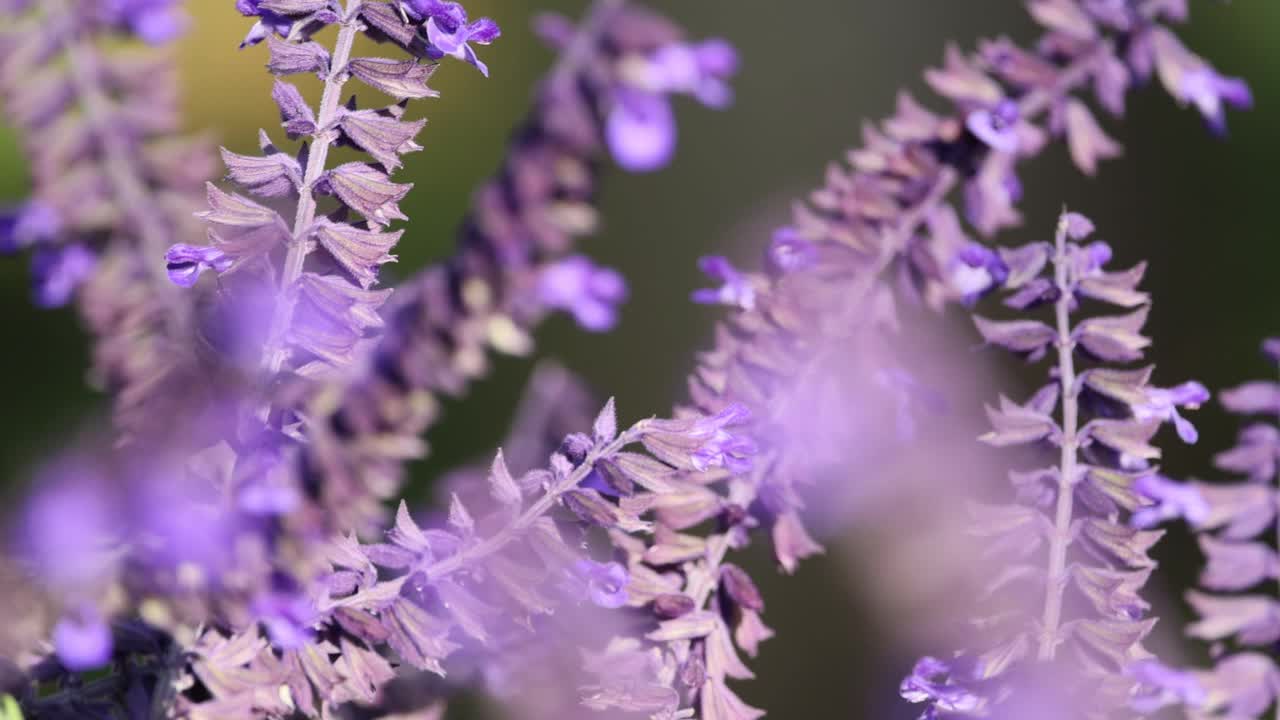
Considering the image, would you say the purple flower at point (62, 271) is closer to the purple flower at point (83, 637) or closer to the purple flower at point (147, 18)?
the purple flower at point (147, 18)

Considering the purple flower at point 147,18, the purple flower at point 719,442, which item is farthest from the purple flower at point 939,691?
the purple flower at point 147,18

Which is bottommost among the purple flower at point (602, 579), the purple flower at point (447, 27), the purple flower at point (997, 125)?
the purple flower at point (602, 579)

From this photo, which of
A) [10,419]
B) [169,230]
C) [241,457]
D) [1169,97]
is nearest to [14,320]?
[10,419]

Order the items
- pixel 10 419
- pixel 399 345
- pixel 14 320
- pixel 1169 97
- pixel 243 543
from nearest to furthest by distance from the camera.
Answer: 1. pixel 243 543
2. pixel 399 345
3. pixel 10 419
4. pixel 14 320
5. pixel 1169 97

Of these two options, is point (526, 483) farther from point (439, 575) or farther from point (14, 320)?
point (14, 320)

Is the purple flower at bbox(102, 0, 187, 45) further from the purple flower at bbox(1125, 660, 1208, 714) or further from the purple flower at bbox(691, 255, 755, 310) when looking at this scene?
the purple flower at bbox(1125, 660, 1208, 714)

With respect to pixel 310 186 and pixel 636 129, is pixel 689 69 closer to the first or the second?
pixel 636 129

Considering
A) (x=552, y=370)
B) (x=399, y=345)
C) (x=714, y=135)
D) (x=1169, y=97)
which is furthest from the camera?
(x=714, y=135)

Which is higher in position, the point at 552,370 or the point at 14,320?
the point at 552,370
